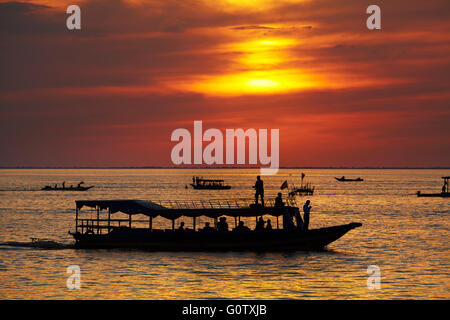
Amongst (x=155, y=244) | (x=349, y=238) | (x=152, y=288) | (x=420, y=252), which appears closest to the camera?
(x=152, y=288)

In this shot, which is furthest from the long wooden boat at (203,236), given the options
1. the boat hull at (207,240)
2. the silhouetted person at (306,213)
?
the silhouetted person at (306,213)

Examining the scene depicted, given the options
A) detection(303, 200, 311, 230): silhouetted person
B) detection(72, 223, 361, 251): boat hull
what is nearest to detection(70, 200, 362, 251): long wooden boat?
detection(72, 223, 361, 251): boat hull

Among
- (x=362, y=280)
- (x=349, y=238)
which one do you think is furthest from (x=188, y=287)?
(x=349, y=238)

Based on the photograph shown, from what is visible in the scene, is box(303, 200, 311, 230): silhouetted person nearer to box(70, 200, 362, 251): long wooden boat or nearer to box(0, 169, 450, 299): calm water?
box(70, 200, 362, 251): long wooden boat

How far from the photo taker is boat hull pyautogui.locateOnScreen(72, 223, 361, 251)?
34.9 m

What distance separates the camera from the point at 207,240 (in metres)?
35.0

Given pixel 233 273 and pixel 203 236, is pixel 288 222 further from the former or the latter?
pixel 233 273

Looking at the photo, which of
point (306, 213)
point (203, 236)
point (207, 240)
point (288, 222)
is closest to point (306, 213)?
point (306, 213)

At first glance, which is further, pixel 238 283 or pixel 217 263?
pixel 217 263

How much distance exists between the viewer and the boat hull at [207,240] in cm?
3494

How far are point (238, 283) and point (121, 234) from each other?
35.3ft

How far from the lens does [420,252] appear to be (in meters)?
40.4
